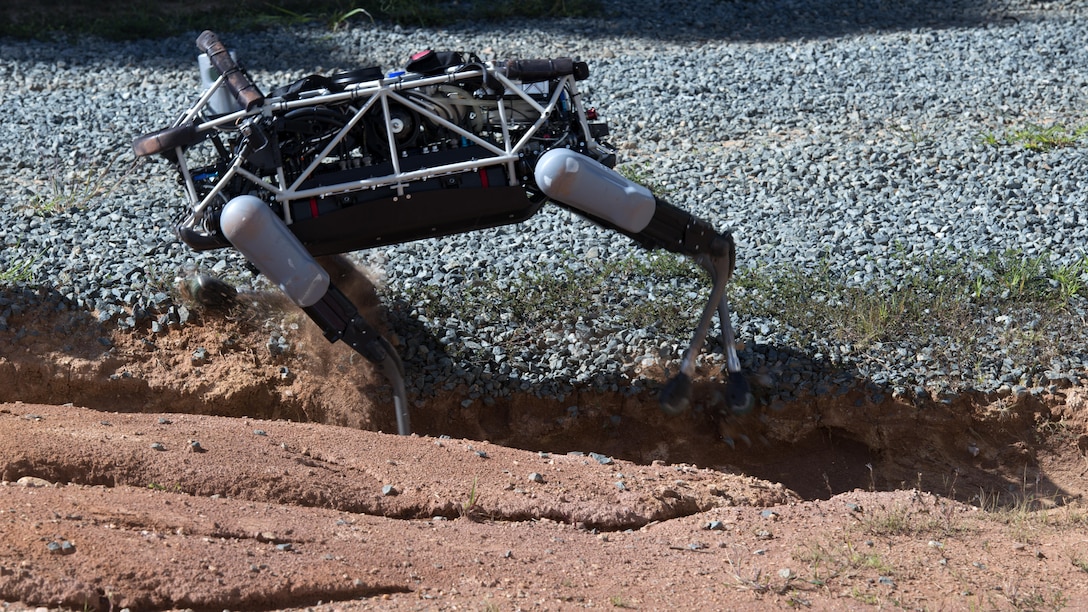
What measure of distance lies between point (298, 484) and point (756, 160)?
4.28m

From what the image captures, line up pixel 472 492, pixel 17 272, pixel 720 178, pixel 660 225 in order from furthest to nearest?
pixel 720 178, pixel 17 272, pixel 660 225, pixel 472 492

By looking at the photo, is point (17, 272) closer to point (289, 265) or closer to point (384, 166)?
point (289, 265)

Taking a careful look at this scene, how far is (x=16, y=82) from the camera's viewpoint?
9711 mm

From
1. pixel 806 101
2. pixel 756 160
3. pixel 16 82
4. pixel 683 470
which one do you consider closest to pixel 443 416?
pixel 683 470

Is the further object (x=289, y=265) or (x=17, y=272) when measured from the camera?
(x=17, y=272)

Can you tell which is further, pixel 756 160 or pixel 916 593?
pixel 756 160

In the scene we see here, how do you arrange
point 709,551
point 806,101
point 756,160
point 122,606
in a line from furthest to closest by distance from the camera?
point 806,101 → point 756,160 → point 709,551 → point 122,606

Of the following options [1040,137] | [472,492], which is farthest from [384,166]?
[1040,137]

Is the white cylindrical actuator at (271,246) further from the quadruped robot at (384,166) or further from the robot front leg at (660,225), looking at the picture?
the robot front leg at (660,225)

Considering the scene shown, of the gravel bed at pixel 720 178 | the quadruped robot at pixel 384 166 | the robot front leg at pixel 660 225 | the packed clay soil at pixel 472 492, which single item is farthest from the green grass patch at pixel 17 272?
the robot front leg at pixel 660 225

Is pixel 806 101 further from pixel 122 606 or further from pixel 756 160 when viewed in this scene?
pixel 122 606

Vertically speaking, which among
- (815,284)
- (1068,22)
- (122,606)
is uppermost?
(1068,22)

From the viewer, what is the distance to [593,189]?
455cm

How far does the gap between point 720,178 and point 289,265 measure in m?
3.51
